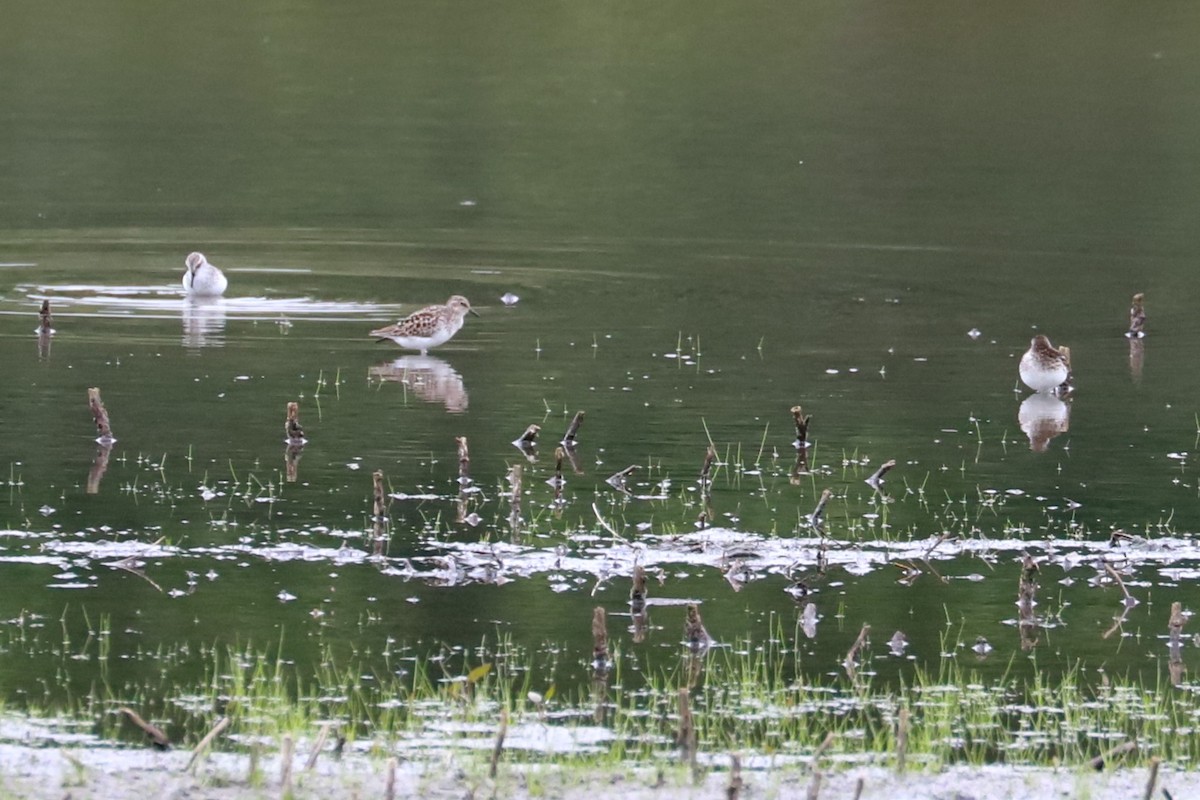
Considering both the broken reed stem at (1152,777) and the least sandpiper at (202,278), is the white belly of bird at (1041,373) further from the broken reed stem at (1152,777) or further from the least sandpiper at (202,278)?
the broken reed stem at (1152,777)

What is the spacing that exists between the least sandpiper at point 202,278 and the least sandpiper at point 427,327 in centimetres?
331

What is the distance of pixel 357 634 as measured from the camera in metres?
10.4

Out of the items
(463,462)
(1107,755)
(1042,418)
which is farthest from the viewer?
(1042,418)

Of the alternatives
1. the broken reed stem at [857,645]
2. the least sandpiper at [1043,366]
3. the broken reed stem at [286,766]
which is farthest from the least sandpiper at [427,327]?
the broken reed stem at [286,766]

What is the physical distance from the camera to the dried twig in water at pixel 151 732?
328 inches

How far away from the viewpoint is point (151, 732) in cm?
838

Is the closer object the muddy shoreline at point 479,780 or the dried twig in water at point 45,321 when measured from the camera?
the muddy shoreline at point 479,780

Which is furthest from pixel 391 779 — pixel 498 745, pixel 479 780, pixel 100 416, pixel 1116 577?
pixel 100 416

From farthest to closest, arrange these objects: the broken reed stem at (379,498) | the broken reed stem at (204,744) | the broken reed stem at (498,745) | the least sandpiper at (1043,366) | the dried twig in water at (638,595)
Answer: the least sandpiper at (1043,366)
the broken reed stem at (379,498)
the dried twig in water at (638,595)
the broken reed stem at (498,745)
the broken reed stem at (204,744)

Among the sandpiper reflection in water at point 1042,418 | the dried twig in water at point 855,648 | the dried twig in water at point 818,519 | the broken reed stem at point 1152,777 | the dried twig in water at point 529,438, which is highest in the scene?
the sandpiper reflection in water at point 1042,418

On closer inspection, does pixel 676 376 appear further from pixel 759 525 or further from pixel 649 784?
pixel 649 784

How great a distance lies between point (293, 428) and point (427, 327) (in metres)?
4.21

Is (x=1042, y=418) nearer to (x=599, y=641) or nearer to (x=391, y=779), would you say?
(x=599, y=641)

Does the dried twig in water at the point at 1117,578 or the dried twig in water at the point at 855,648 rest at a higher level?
the dried twig in water at the point at 1117,578
